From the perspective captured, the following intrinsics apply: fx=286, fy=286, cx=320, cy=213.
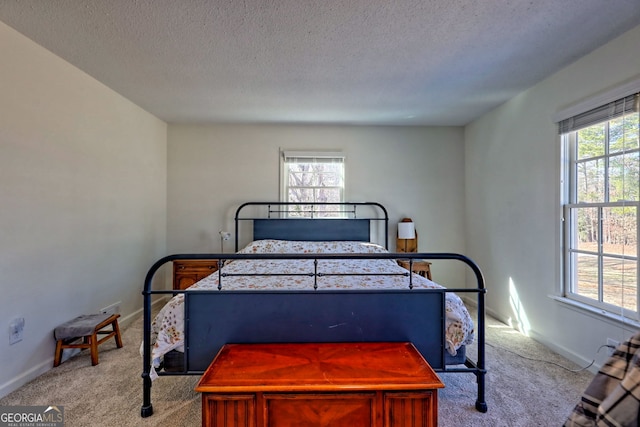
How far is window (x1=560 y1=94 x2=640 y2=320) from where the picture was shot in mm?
2002

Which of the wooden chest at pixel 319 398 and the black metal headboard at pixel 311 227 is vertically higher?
the black metal headboard at pixel 311 227

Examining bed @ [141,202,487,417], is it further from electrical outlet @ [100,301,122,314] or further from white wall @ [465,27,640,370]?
electrical outlet @ [100,301,122,314]

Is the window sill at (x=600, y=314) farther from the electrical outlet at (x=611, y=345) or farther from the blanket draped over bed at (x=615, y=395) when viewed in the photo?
the blanket draped over bed at (x=615, y=395)

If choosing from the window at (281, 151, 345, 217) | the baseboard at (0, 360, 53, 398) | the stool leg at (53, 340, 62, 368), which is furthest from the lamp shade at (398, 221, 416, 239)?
the baseboard at (0, 360, 53, 398)

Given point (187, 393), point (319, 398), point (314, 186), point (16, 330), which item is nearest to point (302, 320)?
point (319, 398)

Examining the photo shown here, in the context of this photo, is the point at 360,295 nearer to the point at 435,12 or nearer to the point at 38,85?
the point at 435,12

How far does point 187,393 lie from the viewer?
1986mm

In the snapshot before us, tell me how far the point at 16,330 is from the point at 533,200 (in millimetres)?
4490

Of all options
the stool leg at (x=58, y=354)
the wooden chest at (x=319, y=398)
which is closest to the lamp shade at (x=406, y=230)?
the wooden chest at (x=319, y=398)

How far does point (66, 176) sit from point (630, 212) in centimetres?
441

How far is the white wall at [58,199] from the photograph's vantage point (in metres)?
2.02

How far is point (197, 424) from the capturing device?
1.71m

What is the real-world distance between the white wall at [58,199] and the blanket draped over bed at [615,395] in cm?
317

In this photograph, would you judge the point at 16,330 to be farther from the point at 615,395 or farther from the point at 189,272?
the point at 615,395
